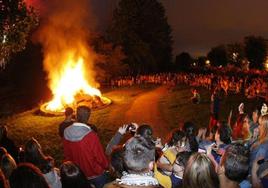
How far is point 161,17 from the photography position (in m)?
65.8

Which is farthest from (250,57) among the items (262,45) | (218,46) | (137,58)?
(137,58)

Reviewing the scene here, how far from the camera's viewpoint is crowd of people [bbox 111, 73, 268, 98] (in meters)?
27.1

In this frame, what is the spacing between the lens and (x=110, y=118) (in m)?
21.9

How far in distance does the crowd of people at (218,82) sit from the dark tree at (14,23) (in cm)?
1070

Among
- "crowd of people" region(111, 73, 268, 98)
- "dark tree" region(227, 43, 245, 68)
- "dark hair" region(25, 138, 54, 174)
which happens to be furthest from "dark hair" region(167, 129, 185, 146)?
"dark tree" region(227, 43, 245, 68)

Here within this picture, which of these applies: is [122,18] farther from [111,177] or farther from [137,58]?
[111,177]

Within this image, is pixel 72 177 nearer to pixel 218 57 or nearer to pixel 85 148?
pixel 85 148

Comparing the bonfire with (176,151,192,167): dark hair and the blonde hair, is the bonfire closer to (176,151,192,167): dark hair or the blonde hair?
(176,151,192,167): dark hair

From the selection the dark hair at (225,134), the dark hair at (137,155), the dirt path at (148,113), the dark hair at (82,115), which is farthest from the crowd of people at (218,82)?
the dark hair at (137,155)

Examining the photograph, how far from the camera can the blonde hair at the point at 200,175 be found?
4070 mm

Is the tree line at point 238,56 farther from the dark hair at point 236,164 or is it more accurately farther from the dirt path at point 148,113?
the dark hair at point 236,164

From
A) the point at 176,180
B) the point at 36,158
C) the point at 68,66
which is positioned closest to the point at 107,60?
the point at 68,66

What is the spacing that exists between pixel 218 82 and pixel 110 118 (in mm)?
12050

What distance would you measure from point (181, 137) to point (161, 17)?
198 feet
